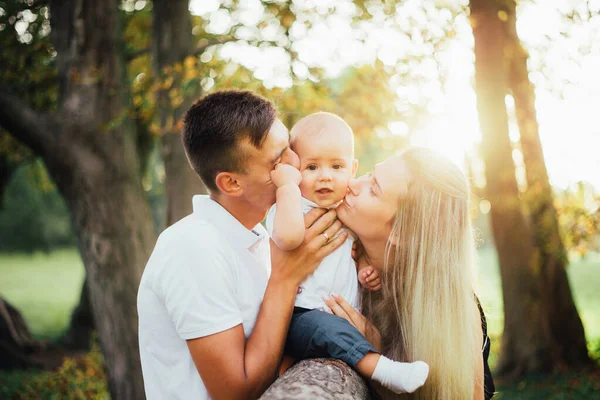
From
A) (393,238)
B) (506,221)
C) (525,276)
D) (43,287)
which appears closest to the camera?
(393,238)

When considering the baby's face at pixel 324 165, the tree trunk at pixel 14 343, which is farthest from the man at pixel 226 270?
the tree trunk at pixel 14 343

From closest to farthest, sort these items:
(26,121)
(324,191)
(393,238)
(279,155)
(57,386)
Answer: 1. (393,238)
2. (279,155)
3. (324,191)
4. (26,121)
5. (57,386)

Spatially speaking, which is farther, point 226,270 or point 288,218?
point 288,218

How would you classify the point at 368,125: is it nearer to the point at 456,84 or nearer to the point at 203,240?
the point at 456,84

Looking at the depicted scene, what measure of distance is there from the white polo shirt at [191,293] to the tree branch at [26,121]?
3.48 metres

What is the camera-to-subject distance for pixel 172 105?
270 inches

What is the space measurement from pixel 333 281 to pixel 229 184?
0.72 m

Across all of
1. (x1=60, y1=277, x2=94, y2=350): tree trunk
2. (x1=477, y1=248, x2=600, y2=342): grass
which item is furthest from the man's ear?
(x1=60, y1=277, x2=94, y2=350): tree trunk

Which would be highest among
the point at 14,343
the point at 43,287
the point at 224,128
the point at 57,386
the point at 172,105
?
the point at 172,105

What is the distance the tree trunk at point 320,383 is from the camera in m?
1.77

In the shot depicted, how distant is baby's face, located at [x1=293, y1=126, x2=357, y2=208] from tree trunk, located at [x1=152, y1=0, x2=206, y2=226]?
12.4ft

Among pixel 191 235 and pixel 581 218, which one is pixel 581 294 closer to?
pixel 581 218

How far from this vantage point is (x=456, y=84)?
7766 mm

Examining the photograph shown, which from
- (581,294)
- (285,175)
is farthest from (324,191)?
(581,294)
